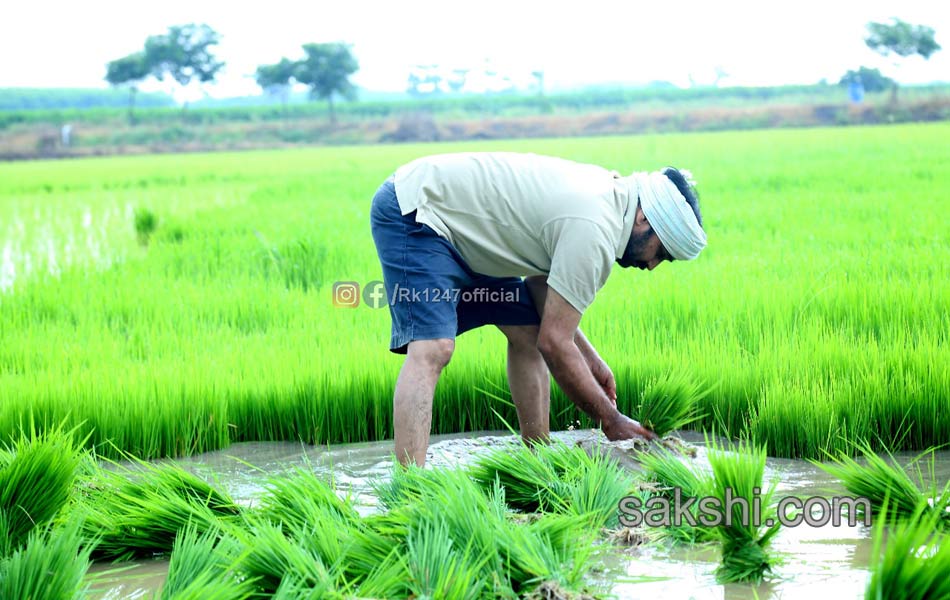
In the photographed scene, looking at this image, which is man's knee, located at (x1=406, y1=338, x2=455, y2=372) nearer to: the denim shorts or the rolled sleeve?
the denim shorts

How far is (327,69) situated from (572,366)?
59501 millimetres

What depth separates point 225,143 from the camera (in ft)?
130

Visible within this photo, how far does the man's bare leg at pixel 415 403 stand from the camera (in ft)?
8.54

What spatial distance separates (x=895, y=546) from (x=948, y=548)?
10 cm

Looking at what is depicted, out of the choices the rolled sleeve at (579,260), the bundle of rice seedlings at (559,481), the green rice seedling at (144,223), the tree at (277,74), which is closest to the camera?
the bundle of rice seedlings at (559,481)

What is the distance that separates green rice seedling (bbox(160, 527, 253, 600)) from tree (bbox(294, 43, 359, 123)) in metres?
59.5

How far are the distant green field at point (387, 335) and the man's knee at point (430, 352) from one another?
2.64 feet

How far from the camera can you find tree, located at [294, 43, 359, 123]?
59719 mm

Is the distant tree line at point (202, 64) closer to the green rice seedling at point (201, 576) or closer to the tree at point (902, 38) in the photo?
the tree at point (902, 38)

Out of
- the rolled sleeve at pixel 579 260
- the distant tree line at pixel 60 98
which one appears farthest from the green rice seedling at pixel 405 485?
the distant tree line at pixel 60 98

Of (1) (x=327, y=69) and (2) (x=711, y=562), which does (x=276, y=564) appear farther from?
(1) (x=327, y=69)

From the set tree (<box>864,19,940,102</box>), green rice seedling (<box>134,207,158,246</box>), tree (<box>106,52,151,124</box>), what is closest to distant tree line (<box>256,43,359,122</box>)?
tree (<box>106,52,151,124</box>)

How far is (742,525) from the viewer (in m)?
2.00

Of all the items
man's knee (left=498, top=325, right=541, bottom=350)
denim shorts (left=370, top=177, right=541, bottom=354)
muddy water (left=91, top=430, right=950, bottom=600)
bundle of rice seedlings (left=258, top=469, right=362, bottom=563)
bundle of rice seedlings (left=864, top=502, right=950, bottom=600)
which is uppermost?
denim shorts (left=370, top=177, right=541, bottom=354)
